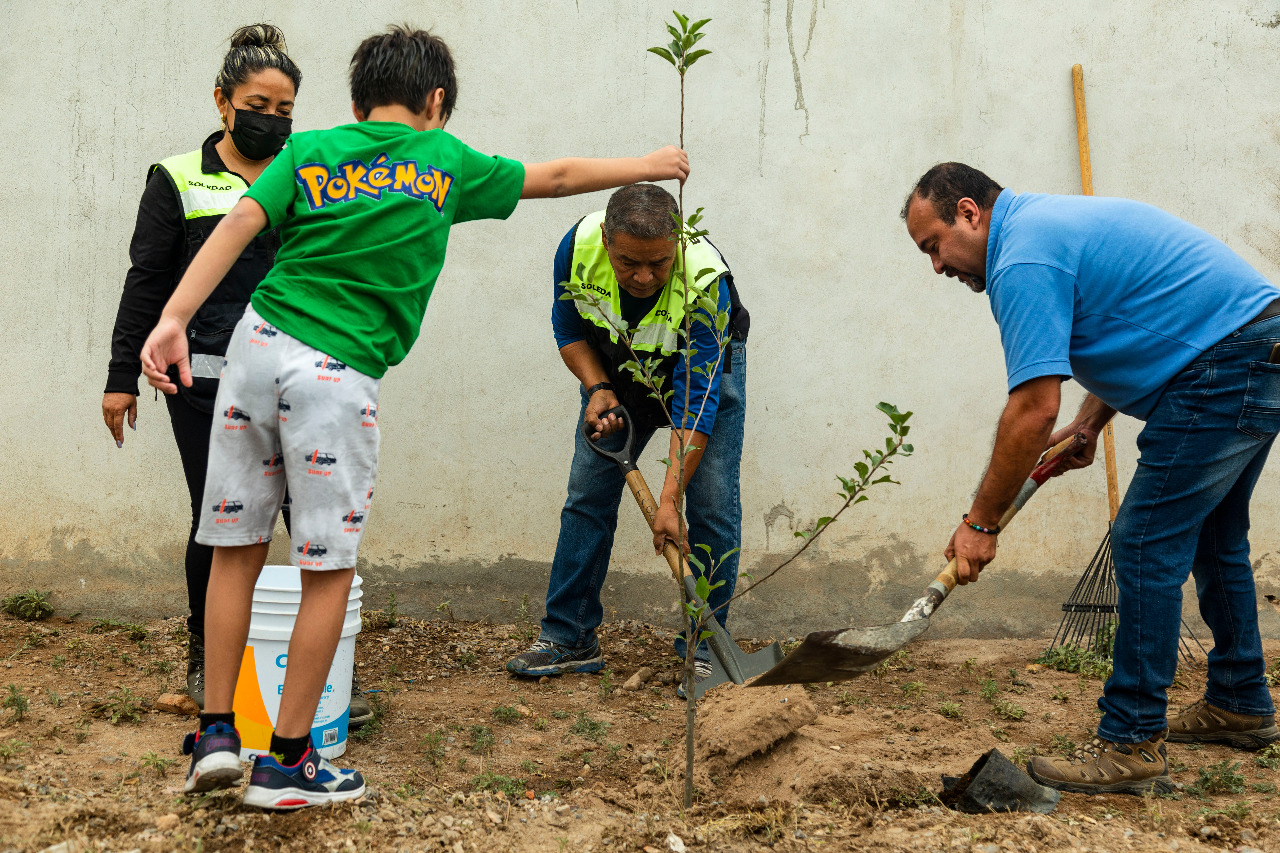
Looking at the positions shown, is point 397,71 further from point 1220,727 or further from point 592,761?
point 1220,727

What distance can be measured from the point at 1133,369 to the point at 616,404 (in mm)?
1567

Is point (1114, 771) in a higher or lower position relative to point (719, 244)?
lower

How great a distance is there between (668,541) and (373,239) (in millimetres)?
1278

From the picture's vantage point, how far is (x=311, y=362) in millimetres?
1859

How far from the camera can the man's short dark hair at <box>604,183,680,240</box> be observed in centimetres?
275

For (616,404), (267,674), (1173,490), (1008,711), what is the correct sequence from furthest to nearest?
(616,404) → (1008,711) → (1173,490) → (267,674)

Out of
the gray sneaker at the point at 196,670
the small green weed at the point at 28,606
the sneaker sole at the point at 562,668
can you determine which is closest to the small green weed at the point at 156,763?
the gray sneaker at the point at 196,670

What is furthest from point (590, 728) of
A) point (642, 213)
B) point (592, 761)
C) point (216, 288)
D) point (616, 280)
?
point (216, 288)

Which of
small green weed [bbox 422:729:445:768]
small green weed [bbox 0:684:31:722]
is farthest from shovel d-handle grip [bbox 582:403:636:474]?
small green weed [bbox 0:684:31:722]

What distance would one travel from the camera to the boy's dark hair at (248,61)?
2.61 metres

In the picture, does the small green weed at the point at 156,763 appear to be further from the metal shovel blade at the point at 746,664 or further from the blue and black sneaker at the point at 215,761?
the metal shovel blade at the point at 746,664

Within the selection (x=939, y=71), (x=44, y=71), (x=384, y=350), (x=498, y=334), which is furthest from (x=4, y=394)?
(x=939, y=71)

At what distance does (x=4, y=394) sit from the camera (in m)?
3.87

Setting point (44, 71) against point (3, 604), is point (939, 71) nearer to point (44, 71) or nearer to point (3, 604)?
point (44, 71)
